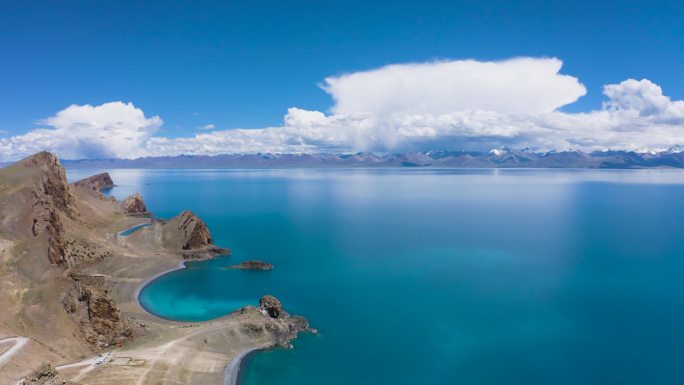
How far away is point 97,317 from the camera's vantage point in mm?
55500

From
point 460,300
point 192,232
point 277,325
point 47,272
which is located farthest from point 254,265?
point 460,300

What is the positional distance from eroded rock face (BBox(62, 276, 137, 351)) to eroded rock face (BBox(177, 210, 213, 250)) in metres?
48.9

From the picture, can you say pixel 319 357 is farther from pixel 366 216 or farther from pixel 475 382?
pixel 366 216

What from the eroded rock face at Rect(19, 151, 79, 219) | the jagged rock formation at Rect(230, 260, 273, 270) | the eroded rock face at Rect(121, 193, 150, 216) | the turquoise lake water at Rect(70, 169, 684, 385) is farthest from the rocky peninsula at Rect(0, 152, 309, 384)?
the eroded rock face at Rect(121, 193, 150, 216)

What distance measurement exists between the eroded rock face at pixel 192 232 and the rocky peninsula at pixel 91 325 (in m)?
12.7

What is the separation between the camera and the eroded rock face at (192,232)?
352 ft

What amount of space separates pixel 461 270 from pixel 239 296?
46908 millimetres

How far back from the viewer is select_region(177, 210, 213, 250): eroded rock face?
107m

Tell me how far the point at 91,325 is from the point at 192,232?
53781 mm

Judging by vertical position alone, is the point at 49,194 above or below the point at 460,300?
above

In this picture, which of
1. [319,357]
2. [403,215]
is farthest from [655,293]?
[403,215]

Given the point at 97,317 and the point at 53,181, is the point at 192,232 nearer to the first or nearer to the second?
the point at 53,181

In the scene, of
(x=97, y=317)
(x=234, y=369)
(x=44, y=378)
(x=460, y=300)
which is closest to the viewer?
(x=44, y=378)

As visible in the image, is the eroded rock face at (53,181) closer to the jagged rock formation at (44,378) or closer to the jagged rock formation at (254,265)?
the jagged rock formation at (254,265)
